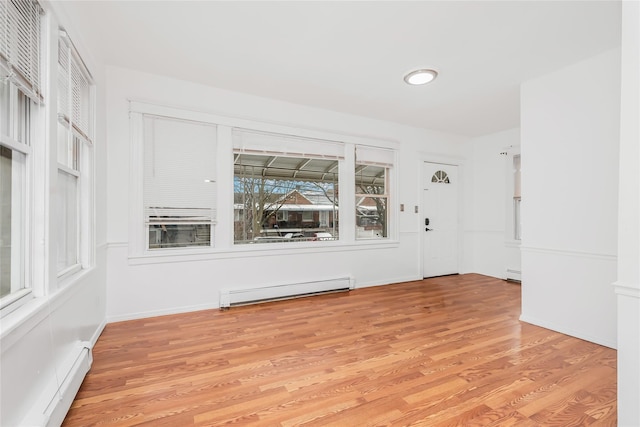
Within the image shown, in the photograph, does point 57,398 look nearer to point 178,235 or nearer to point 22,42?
point 22,42

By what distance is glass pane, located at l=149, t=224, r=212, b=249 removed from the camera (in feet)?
11.0

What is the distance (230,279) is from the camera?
12.1ft

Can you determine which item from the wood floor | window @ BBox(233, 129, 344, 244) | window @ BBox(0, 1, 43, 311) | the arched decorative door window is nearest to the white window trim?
window @ BBox(233, 129, 344, 244)

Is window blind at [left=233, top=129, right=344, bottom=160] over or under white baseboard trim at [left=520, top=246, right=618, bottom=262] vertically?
over

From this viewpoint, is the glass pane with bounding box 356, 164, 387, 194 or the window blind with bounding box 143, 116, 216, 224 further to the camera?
the glass pane with bounding box 356, 164, 387, 194

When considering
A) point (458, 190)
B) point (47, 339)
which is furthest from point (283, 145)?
point (458, 190)

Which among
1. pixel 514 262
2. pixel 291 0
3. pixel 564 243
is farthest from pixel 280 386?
pixel 514 262

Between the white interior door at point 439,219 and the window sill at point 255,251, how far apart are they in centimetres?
85

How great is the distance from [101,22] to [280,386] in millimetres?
3134

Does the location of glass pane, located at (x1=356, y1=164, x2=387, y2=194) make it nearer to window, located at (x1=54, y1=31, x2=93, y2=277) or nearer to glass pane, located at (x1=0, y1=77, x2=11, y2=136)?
window, located at (x1=54, y1=31, x2=93, y2=277)

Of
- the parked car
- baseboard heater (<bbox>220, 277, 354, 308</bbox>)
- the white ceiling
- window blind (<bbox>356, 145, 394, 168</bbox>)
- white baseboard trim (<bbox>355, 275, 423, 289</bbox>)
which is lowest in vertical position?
white baseboard trim (<bbox>355, 275, 423, 289</bbox>)

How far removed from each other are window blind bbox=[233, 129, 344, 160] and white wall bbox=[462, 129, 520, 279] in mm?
2954

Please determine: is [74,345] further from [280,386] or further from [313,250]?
[313,250]

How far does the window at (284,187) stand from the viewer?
3.85m
